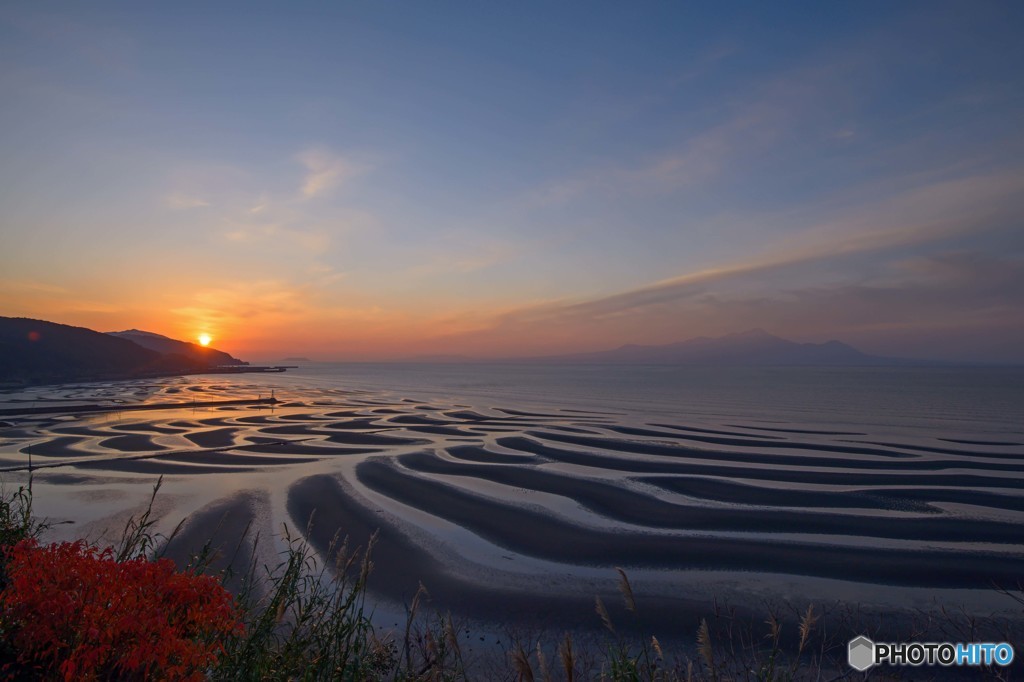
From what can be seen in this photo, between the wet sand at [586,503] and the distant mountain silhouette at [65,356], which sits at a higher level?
the distant mountain silhouette at [65,356]

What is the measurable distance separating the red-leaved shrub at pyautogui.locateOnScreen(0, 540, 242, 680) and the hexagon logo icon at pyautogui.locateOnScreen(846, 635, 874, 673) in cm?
770

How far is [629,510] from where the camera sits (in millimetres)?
16469

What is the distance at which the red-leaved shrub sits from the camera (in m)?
3.15

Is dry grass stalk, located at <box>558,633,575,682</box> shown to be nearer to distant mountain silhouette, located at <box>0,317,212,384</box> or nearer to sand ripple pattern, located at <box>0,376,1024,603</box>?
sand ripple pattern, located at <box>0,376,1024,603</box>

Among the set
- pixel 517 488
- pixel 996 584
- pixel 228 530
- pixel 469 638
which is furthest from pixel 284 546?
pixel 996 584

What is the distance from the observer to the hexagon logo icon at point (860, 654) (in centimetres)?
721

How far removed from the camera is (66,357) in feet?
327

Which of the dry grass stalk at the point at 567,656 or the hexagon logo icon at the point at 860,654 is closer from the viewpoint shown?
the dry grass stalk at the point at 567,656
